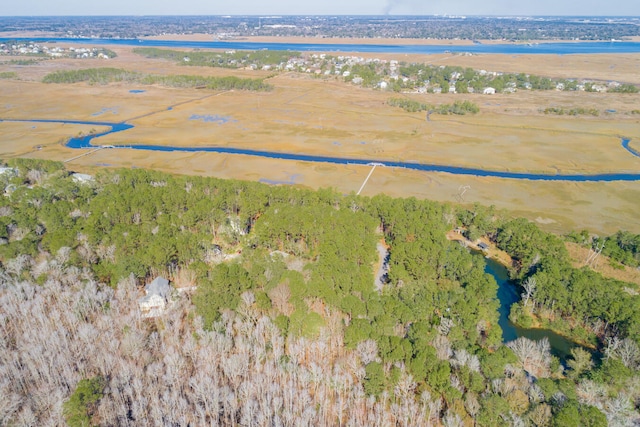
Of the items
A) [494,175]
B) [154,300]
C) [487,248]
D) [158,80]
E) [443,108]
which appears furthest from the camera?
[158,80]

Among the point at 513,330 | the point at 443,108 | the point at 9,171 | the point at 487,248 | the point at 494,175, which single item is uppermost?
the point at 443,108

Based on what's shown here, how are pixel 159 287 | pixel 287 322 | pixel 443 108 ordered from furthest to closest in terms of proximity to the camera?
pixel 443 108
pixel 159 287
pixel 287 322

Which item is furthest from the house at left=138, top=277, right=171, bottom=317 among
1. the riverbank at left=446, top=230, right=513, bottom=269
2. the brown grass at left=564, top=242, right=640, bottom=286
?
the brown grass at left=564, top=242, right=640, bottom=286

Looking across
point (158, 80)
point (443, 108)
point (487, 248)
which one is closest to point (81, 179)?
point (487, 248)

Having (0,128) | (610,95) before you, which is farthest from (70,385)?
(610,95)

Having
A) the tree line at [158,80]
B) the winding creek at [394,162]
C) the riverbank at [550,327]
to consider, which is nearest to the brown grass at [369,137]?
the winding creek at [394,162]

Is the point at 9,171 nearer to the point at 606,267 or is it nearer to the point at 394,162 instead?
the point at 394,162
